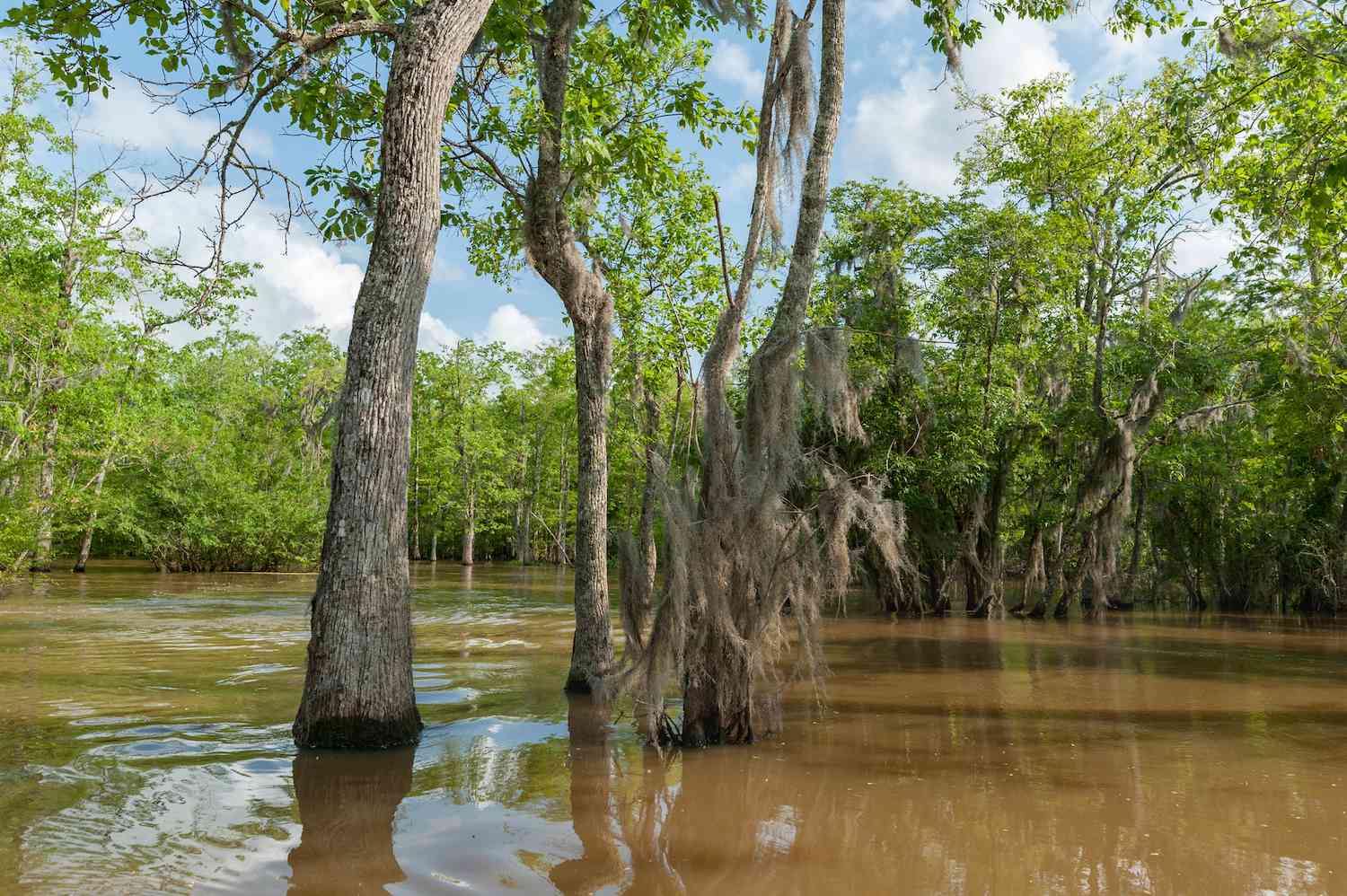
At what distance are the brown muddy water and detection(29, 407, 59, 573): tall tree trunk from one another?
7.90 m

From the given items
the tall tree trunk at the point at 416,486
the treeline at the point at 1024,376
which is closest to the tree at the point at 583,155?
the treeline at the point at 1024,376

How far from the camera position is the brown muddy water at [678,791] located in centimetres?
381

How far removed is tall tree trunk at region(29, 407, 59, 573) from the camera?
16750 millimetres

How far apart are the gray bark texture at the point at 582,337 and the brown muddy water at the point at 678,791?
77 centimetres

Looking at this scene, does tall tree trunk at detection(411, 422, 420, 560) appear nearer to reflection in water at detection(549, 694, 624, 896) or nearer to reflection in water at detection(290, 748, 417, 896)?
reflection in water at detection(549, 694, 624, 896)

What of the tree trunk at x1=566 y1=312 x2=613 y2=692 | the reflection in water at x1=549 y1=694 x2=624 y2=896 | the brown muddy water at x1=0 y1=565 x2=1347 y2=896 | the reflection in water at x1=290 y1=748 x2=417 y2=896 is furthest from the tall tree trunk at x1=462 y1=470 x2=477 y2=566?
the reflection in water at x1=290 y1=748 x2=417 y2=896

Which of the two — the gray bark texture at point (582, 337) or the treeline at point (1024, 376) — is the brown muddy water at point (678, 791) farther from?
the treeline at point (1024, 376)

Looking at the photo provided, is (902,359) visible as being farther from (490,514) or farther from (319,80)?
(490,514)

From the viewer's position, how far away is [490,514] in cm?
5050

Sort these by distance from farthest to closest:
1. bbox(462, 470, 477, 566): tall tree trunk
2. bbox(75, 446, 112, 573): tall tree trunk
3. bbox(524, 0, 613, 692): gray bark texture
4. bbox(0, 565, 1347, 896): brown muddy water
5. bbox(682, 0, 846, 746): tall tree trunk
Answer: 1. bbox(462, 470, 477, 566): tall tree trunk
2. bbox(75, 446, 112, 573): tall tree trunk
3. bbox(524, 0, 613, 692): gray bark texture
4. bbox(682, 0, 846, 746): tall tree trunk
5. bbox(0, 565, 1347, 896): brown muddy water

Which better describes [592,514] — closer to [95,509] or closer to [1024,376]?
[1024,376]

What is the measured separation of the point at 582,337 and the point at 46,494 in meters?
15.5

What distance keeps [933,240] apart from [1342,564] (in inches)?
477

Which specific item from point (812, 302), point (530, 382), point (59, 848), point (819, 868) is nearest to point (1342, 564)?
point (812, 302)
